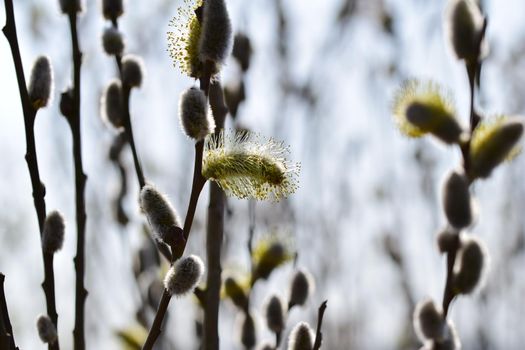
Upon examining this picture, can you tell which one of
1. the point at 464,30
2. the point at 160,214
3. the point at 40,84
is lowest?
the point at 160,214

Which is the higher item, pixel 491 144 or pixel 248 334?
pixel 491 144

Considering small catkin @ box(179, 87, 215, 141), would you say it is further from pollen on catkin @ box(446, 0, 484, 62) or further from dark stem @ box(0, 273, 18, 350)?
pollen on catkin @ box(446, 0, 484, 62)

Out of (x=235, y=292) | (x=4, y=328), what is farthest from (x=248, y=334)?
(x=4, y=328)

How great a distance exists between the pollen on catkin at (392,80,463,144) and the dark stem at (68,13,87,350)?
488 millimetres

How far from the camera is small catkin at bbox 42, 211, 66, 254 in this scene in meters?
0.89

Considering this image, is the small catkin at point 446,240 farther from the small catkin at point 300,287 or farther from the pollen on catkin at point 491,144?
the small catkin at point 300,287

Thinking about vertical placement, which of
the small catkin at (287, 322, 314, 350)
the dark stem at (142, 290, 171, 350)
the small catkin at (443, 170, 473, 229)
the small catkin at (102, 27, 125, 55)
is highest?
the small catkin at (102, 27, 125, 55)

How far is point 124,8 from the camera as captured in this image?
1191mm

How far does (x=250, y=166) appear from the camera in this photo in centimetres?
79

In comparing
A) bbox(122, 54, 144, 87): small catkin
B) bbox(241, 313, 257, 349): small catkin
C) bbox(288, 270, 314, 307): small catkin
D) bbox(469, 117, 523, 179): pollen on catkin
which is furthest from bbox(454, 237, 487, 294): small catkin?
bbox(122, 54, 144, 87): small catkin

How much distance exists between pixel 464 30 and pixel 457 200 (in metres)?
0.27

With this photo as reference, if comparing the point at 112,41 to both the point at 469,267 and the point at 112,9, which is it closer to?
the point at 112,9

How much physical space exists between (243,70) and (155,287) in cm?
47

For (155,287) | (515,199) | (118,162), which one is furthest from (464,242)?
(515,199)
